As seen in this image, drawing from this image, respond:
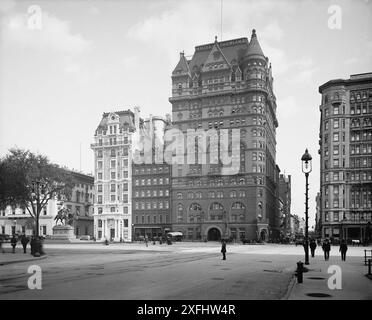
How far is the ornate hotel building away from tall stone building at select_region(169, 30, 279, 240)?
16349mm

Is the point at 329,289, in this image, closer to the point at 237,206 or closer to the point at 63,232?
the point at 63,232

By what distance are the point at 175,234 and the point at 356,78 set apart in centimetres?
5951

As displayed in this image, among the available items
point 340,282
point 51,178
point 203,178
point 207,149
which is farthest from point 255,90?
point 340,282

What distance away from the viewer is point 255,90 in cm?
10112

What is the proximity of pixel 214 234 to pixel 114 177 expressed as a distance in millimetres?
34027

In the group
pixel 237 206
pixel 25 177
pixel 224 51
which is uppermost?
pixel 224 51

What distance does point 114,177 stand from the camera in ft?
389

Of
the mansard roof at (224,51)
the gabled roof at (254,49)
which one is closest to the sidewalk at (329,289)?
the gabled roof at (254,49)

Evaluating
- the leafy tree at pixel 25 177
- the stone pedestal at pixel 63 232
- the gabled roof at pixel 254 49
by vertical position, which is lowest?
the stone pedestal at pixel 63 232

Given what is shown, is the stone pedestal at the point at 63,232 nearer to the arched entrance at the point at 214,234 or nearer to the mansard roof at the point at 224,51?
the arched entrance at the point at 214,234

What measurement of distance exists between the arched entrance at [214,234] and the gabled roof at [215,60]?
40.9m

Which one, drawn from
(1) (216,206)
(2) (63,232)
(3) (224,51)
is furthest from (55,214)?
(3) (224,51)

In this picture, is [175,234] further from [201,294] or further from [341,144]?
[201,294]

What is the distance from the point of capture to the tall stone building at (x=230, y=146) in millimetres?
100250
